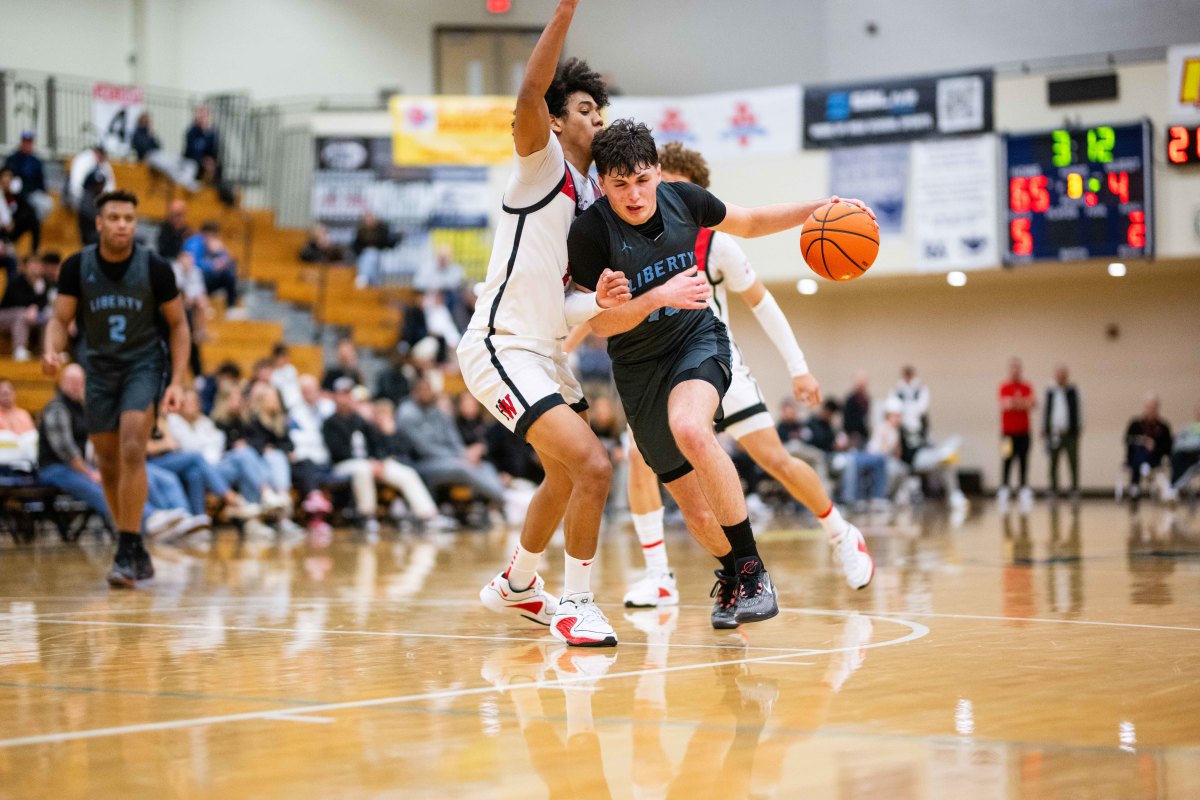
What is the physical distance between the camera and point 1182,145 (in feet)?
62.9

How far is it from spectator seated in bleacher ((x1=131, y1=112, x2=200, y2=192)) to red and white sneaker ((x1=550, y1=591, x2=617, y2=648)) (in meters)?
16.9

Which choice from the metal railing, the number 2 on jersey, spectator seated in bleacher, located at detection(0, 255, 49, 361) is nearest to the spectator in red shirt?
the metal railing

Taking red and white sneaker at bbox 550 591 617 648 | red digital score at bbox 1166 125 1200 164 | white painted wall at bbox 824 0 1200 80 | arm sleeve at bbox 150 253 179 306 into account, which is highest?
white painted wall at bbox 824 0 1200 80

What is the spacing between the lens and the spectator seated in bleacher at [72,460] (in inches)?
455

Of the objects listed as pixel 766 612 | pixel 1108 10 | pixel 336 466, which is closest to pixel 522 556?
pixel 766 612

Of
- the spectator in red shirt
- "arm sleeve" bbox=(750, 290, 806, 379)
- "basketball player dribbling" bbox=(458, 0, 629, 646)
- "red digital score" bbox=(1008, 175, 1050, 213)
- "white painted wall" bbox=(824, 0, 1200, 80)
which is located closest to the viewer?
"basketball player dribbling" bbox=(458, 0, 629, 646)

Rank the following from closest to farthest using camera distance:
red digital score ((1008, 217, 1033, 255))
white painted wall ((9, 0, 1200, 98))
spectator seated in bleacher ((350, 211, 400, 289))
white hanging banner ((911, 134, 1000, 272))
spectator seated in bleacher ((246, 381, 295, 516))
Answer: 1. spectator seated in bleacher ((246, 381, 295, 516))
2. red digital score ((1008, 217, 1033, 255))
3. white hanging banner ((911, 134, 1000, 272))
4. spectator seated in bleacher ((350, 211, 400, 289))
5. white painted wall ((9, 0, 1200, 98))

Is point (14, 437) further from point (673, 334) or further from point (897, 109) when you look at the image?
point (897, 109)

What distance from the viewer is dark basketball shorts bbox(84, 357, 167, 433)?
25.2 feet

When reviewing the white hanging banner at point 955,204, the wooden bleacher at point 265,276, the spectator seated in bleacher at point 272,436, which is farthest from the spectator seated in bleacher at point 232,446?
the white hanging banner at point 955,204

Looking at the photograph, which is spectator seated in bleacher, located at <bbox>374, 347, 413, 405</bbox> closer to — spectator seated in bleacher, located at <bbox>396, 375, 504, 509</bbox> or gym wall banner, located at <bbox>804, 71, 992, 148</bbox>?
spectator seated in bleacher, located at <bbox>396, 375, 504, 509</bbox>

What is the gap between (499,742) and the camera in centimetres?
311

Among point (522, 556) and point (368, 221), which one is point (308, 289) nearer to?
point (368, 221)

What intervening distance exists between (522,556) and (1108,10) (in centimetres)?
1946
